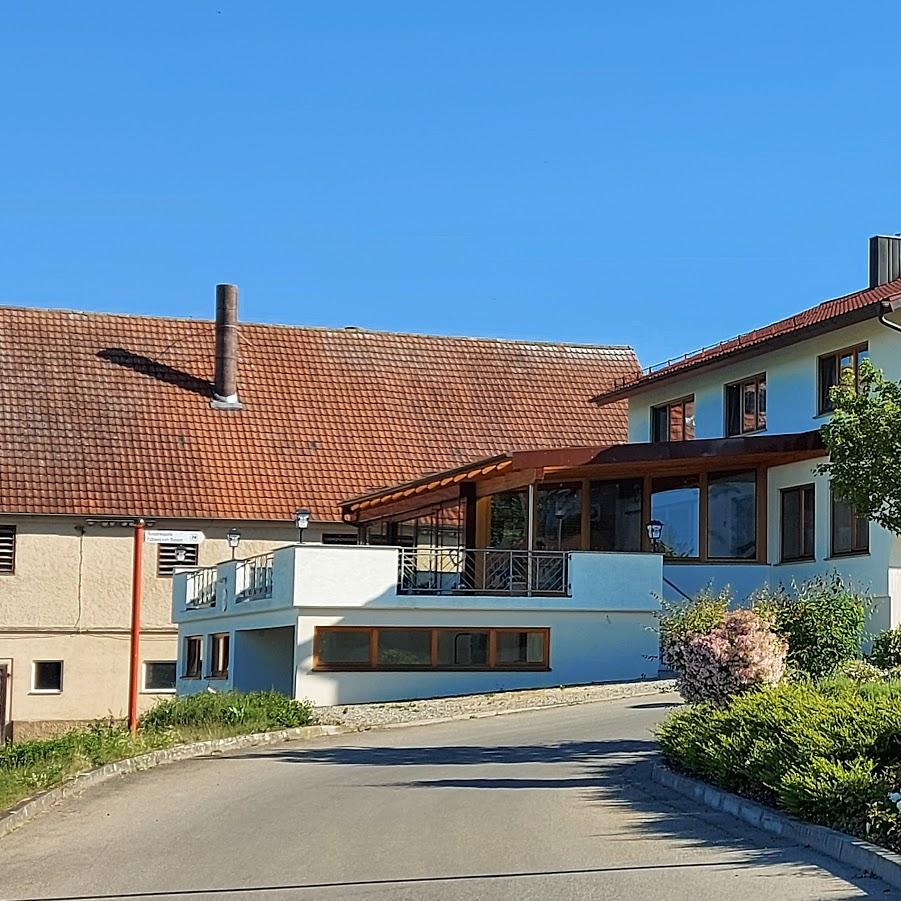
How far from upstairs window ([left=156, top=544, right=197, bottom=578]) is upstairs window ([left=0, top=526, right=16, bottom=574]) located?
3.68 m

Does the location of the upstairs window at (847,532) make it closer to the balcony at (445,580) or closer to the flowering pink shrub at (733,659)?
the balcony at (445,580)

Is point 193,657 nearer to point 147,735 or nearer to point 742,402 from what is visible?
point 742,402

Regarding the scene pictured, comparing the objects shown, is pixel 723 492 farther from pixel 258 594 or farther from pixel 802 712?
pixel 802 712

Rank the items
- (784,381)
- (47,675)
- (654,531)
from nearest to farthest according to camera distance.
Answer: (654,531)
(784,381)
(47,675)

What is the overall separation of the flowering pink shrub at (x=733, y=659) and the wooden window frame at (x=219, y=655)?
653 inches

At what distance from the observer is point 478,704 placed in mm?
25812

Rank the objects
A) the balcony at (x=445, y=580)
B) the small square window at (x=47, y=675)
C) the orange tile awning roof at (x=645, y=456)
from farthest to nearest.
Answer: the small square window at (x=47, y=675)
the orange tile awning roof at (x=645, y=456)
the balcony at (x=445, y=580)

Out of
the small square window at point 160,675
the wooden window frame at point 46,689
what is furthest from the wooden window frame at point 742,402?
the wooden window frame at point 46,689

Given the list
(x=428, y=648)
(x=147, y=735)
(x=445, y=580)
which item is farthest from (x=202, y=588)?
(x=147, y=735)

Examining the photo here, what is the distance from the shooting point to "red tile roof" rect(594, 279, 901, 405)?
1164 inches

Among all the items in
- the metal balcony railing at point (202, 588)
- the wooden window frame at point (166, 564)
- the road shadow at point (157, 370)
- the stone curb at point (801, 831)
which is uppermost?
the road shadow at point (157, 370)

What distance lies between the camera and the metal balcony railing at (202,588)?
35062mm

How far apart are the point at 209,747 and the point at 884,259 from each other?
21806 mm

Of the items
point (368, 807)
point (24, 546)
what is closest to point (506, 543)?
point (24, 546)
